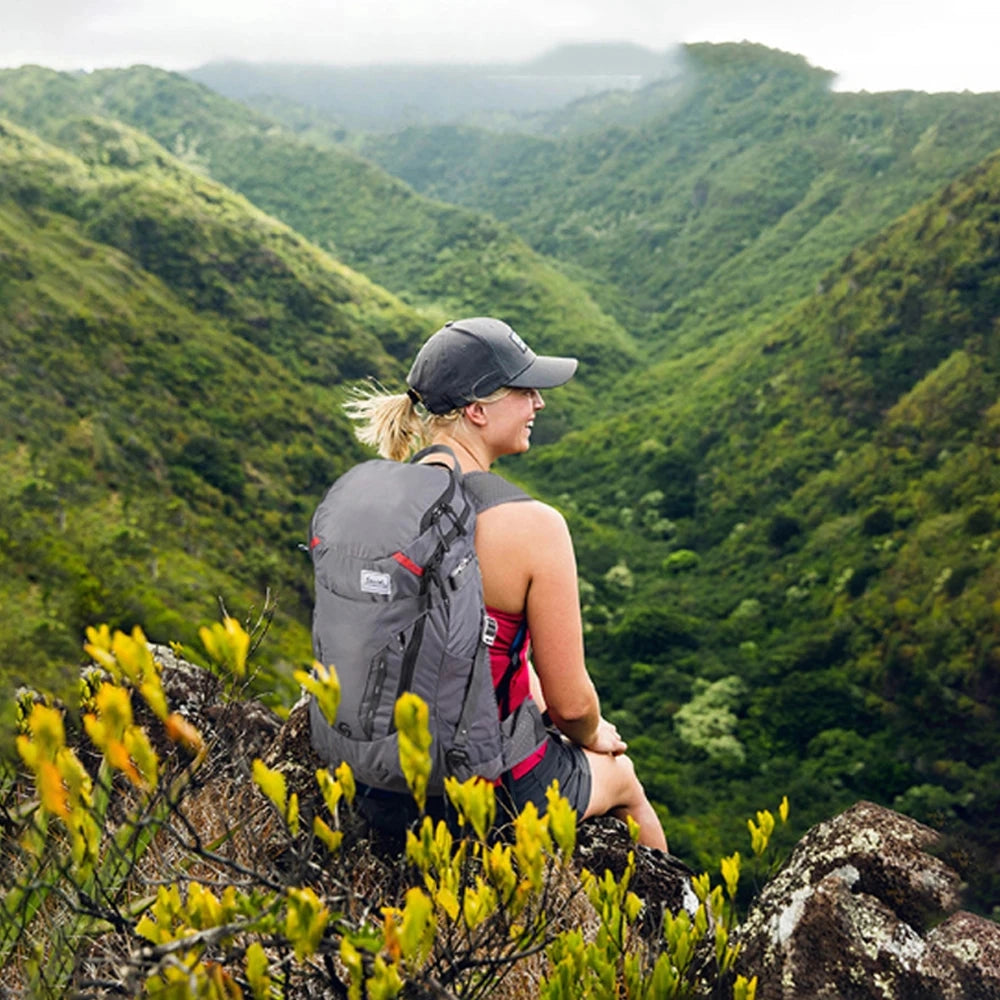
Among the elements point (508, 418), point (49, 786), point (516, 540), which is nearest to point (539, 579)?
point (516, 540)

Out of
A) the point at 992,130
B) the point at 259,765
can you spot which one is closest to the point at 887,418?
the point at 259,765

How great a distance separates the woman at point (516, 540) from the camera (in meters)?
2.71

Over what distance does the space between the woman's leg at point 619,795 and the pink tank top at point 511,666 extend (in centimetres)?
37

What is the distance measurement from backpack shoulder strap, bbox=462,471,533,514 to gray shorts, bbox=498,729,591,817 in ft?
3.09

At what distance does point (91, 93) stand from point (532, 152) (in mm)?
89081

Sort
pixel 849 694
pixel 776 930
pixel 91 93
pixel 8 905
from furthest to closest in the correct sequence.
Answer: pixel 91 93
pixel 849 694
pixel 776 930
pixel 8 905

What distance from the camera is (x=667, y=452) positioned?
65.3 metres

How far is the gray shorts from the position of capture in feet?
9.70

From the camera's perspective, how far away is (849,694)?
37094 mm

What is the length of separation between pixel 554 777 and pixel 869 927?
109cm

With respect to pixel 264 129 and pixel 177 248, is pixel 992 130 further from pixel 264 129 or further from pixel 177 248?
pixel 264 129

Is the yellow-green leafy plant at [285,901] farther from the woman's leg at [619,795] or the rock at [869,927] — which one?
the woman's leg at [619,795]

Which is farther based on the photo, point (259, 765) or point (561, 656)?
point (561, 656)

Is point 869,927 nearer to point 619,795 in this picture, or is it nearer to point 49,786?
point 619,795
